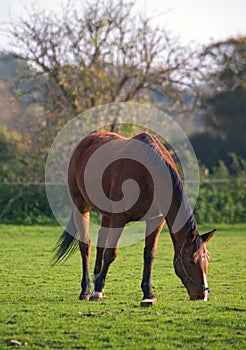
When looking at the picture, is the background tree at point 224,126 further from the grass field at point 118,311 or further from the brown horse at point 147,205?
the brown horse at point 147,205

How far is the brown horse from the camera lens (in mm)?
7234

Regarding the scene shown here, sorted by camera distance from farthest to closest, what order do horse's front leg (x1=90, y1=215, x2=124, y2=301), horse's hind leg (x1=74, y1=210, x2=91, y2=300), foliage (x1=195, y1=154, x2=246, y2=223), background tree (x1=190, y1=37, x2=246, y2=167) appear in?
background tree (x1=190, y1=37, x2=246, y2=167), foliage (x1=195, y1=154, x2=246, y2=223), horse's hind leg (x1=74, y1=210, x2=91, y2=300), horse's front leg (x1=90, y1=215, x2=124, y2=301)

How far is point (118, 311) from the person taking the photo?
22.2 ft

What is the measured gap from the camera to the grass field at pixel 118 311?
5.61 m

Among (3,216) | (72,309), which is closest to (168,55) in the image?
(3,216)

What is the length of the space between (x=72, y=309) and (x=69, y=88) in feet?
43.7

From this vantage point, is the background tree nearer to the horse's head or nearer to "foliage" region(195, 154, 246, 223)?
"foliage" region(195, 154, 246, 223)

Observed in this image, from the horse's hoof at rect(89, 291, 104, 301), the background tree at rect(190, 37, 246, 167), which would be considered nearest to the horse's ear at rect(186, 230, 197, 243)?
the horse's hoof at rect(89, 291, 104, 301)

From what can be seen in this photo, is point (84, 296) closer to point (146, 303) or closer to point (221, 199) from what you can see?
point (146, 303)

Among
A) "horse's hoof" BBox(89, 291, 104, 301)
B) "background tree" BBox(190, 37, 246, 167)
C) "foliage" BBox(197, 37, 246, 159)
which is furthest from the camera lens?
"background tree" BBox(190, 37, 246, 167)

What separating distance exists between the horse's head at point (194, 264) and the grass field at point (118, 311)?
0.13 metres

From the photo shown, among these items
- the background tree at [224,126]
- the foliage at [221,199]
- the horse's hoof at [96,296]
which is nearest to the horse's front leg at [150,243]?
the horse's hoof at [96,296]

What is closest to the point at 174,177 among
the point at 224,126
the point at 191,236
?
the point at 191,236

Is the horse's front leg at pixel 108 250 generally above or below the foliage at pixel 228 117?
below
